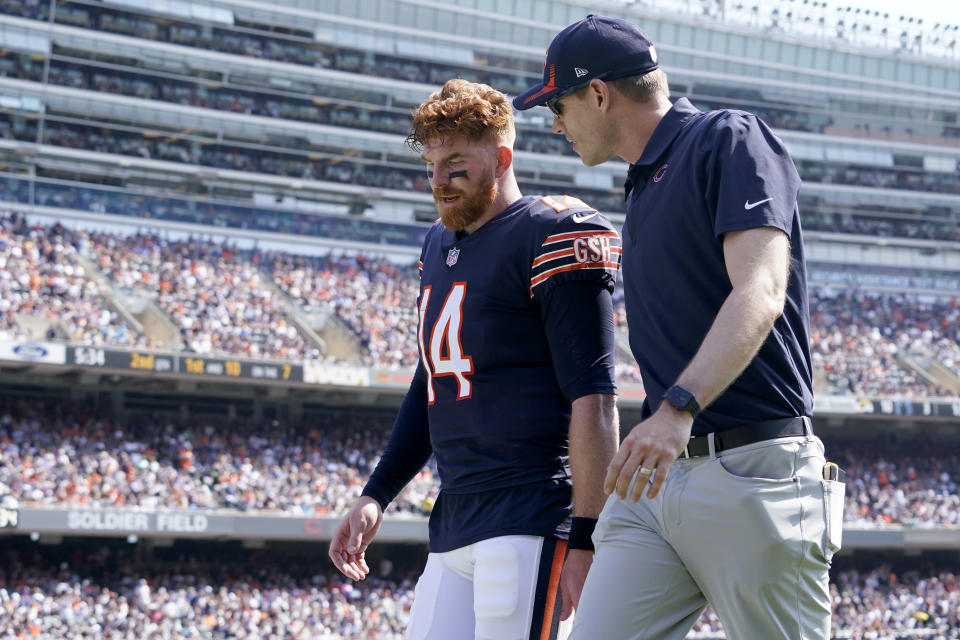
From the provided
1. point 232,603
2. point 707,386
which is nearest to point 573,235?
point 707,386

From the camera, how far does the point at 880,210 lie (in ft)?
160

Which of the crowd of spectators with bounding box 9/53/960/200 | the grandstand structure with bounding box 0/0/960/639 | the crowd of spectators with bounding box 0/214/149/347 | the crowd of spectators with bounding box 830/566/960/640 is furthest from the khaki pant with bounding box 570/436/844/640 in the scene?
the crowd of spectators with bounding box 9/53/960/200

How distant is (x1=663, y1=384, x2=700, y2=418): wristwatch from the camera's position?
2510 mm

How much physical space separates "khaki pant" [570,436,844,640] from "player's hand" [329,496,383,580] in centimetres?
138

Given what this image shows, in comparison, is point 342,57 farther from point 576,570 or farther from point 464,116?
point 576,570

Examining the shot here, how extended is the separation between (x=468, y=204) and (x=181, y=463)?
922 inches

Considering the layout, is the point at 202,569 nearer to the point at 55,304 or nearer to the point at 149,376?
the point at 149,376

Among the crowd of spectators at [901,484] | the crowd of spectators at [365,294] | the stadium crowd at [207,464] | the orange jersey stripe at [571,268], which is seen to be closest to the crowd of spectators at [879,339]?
the crowd of spectators at [901,484]

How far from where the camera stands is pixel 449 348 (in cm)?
382

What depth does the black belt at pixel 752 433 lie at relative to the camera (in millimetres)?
2811

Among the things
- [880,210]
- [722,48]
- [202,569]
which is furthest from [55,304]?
[880,210]

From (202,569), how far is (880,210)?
34.4 meters

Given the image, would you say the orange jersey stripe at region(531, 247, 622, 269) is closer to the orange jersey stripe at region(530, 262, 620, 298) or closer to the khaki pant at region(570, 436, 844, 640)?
the orange jersey stripe at region(530, 262, 620, 298)

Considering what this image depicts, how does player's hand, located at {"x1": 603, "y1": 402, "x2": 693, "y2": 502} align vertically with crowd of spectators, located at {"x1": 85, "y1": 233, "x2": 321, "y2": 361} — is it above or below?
above
